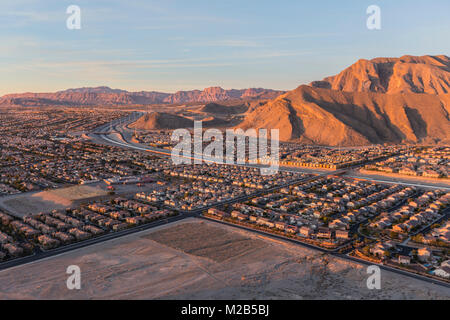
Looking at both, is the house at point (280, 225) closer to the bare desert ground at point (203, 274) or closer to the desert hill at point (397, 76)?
the bare desert ground at point (203, 274)

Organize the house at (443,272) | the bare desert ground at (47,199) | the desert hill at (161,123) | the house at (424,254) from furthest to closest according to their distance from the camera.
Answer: the desert hill at (161,123)
the bare desert ground at (47,199)
the house at (424,254)
the house at (443,272)

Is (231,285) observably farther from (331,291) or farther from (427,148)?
(427,148)

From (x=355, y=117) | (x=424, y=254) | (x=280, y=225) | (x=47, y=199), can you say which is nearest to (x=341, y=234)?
(x=280, y=225)

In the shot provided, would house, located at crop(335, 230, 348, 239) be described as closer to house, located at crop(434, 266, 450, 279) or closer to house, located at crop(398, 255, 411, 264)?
house, located at crop(398, 255, 411, 264)

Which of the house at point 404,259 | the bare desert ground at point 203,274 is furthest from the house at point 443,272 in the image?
the house at point 404,259

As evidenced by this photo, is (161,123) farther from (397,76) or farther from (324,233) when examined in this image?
(324,233)

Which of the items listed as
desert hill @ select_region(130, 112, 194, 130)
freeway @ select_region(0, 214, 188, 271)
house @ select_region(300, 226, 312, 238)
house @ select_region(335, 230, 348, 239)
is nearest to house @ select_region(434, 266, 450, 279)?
house @ select_region(335, 230, 348, 239)

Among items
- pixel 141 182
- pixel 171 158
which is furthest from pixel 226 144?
pixel 141 182

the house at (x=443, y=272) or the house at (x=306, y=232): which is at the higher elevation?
the house at (x=306, y=232)
